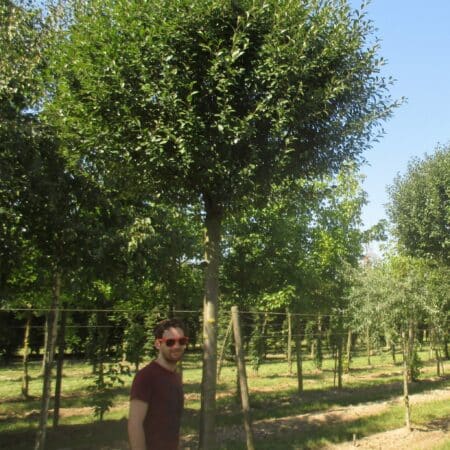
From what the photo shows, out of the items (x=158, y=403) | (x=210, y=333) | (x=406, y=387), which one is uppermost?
(x=210, y=333)

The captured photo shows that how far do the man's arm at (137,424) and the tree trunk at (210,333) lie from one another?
13.5 feet

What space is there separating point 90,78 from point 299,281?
11.0m

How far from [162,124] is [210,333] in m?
3.35

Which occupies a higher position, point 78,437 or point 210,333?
point 210,333

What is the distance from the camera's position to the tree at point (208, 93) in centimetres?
683

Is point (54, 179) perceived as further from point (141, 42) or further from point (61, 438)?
point (61, 438)

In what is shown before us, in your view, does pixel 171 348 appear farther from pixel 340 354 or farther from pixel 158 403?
pixel 340 354

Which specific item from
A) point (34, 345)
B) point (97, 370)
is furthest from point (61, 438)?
point (34, 345)

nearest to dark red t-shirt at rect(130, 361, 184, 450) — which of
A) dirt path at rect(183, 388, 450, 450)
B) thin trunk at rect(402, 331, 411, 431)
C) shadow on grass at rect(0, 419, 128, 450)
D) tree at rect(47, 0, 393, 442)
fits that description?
tree at rect(47, 0, 393, 442)

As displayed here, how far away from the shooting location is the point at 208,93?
7.20 m

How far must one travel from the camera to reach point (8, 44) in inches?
316

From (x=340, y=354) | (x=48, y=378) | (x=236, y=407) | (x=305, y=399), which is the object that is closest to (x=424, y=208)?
(x=340, y=354)

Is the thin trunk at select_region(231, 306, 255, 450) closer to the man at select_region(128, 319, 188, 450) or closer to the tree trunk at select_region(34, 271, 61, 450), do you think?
the tree trunk at select_region(34, 271, 61, 450)

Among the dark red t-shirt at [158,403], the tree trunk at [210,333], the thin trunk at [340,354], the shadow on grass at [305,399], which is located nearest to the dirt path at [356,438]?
the shadow on grass at [305,399]
